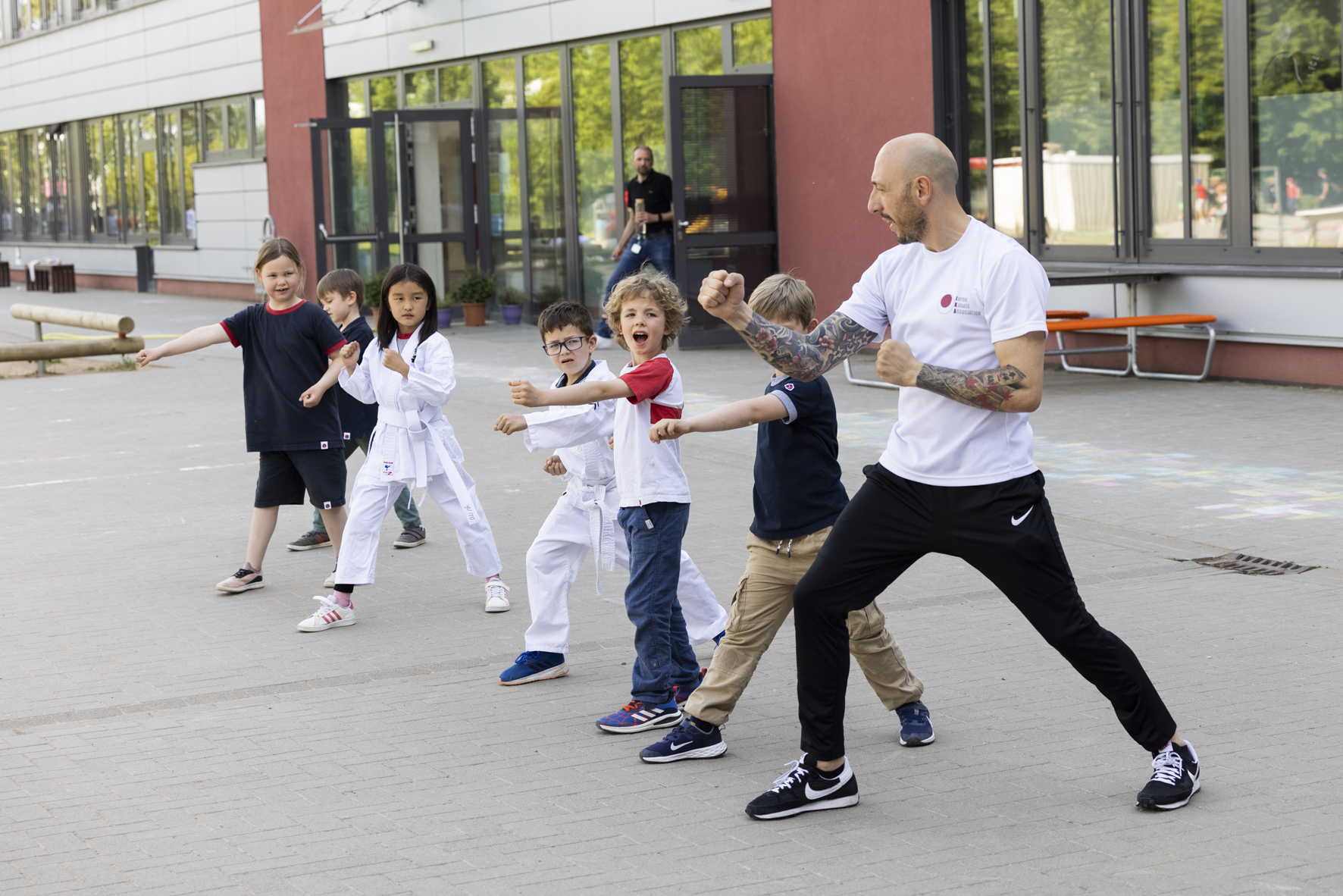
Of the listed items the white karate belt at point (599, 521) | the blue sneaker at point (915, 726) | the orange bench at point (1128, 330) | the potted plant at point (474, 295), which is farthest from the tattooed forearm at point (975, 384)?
the potted plant at point (474, 295)

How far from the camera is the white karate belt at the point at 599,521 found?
5559 millimetres

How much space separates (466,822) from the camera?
14.1 ft

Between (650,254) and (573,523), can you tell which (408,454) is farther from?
(650,254)

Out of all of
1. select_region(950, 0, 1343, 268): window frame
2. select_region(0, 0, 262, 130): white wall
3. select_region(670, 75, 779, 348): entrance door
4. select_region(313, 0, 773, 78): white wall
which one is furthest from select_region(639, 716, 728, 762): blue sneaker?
select_region(0, 0, 262, 130): white wall

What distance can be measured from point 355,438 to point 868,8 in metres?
9.62

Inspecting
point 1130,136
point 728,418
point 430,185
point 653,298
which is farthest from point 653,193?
point 728,418

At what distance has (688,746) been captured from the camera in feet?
15.7

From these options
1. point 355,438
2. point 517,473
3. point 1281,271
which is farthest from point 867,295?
point 1281,271

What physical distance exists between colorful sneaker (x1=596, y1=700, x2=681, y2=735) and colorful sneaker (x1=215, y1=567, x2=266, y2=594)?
2745mm

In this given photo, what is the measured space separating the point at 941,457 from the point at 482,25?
19.4 meters

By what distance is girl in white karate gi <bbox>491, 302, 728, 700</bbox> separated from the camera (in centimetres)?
538

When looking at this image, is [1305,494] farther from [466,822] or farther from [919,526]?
[466,822]

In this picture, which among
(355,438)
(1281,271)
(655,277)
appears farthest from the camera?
(1281,271)

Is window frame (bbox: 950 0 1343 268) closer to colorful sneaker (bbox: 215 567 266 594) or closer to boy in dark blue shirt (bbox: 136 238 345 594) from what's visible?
boy in dark blue shirt (bbox: 136 238 345 594)
